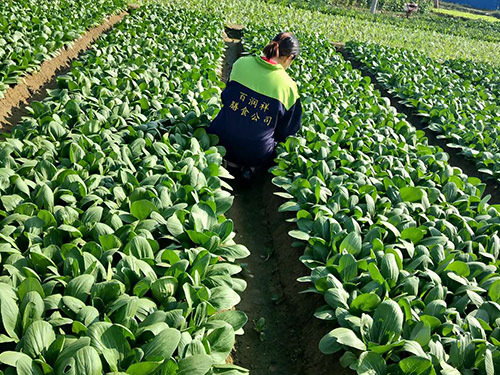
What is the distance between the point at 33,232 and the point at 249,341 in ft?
6.00

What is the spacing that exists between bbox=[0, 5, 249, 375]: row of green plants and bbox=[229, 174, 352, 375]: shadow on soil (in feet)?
1.48

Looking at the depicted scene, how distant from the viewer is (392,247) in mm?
3771

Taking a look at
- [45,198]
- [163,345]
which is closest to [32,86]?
[45,198]

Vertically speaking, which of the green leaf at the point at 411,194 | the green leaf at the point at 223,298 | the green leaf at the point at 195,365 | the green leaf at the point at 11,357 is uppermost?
the green leaf at the point at 11,357

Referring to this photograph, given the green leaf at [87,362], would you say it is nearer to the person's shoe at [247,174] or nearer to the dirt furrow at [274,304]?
the dirt furrow at [274,304]

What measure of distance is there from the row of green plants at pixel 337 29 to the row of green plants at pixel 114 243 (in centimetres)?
1174

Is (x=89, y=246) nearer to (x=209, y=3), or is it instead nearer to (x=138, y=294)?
(x=138, y=294)

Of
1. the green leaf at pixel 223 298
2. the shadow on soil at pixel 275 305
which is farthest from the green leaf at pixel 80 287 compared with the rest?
the shadow on soil at pixel 275 305

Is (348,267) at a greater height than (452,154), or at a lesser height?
greater

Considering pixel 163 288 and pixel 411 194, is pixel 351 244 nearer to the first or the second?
pixel 411 194

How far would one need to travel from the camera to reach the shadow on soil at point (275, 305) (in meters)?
3.55

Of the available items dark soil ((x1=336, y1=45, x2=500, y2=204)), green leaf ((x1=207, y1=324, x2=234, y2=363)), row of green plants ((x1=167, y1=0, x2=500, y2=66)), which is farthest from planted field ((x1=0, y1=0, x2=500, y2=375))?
row of green plants ((x1=167, y1=0, x2=500, y2=66))

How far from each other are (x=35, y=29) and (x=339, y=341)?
327 inches

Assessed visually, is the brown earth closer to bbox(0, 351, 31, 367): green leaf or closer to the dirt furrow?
the dirt furrow
